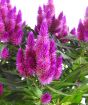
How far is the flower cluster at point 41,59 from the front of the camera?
2.21ft

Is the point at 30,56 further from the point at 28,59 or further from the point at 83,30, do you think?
the point at 83,30

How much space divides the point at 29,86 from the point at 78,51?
0.27 m

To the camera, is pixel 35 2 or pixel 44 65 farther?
pixel 35 2

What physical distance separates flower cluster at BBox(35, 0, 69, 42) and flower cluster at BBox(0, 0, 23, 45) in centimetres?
9

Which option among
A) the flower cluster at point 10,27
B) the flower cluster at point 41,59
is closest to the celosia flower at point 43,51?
the flower cluster at point 41,59

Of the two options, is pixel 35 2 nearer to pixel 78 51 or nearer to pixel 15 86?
pixel 78 51

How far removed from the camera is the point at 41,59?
0.67 m

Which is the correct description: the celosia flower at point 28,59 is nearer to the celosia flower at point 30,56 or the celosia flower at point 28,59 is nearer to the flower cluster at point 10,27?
the celosia flower at point 30,56

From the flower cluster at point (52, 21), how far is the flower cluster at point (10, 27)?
9cm

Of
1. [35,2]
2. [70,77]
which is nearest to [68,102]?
[70,77]

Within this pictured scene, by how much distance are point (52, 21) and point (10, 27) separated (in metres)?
0.17

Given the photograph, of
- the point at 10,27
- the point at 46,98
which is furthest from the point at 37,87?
the point at 10,27

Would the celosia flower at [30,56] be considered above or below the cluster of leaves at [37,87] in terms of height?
above

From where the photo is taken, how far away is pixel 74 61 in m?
0.94
